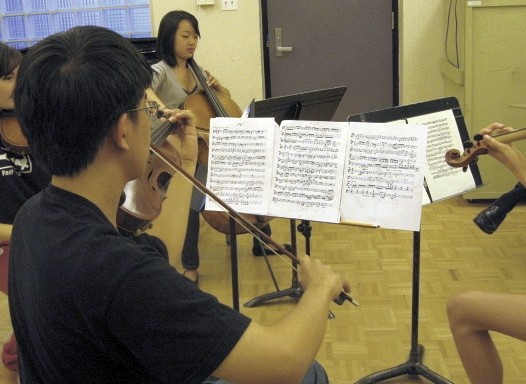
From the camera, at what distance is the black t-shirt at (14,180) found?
183cm

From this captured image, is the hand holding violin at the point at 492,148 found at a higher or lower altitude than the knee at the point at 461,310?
higher

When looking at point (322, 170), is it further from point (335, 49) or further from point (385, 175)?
point (335, 49)

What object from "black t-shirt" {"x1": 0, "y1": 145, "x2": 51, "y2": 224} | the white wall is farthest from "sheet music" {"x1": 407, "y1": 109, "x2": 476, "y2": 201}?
the white wall

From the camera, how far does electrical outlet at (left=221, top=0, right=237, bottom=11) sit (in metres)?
4.22

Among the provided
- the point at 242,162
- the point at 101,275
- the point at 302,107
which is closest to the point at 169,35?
the point at 302,107

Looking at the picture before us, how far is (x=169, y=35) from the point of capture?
3109mm

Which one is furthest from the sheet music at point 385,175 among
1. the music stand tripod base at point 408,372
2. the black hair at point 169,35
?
the black hair at point 169,35

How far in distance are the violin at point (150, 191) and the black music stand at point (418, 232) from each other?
58 cm

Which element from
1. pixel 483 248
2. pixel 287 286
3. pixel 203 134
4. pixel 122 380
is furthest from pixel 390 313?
pixel 122 380

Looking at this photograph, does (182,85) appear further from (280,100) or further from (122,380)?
→ (122,380)

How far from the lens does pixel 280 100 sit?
2379 millimetres

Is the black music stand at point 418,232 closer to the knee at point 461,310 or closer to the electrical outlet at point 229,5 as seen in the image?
the knee at point 461,310

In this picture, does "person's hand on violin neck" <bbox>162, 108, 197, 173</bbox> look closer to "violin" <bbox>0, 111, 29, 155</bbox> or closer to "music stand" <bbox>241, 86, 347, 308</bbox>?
"violin" <bbox>0, 111, 29, 155</bbox>

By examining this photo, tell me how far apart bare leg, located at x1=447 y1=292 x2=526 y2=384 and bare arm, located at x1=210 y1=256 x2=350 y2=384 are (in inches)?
28.8
